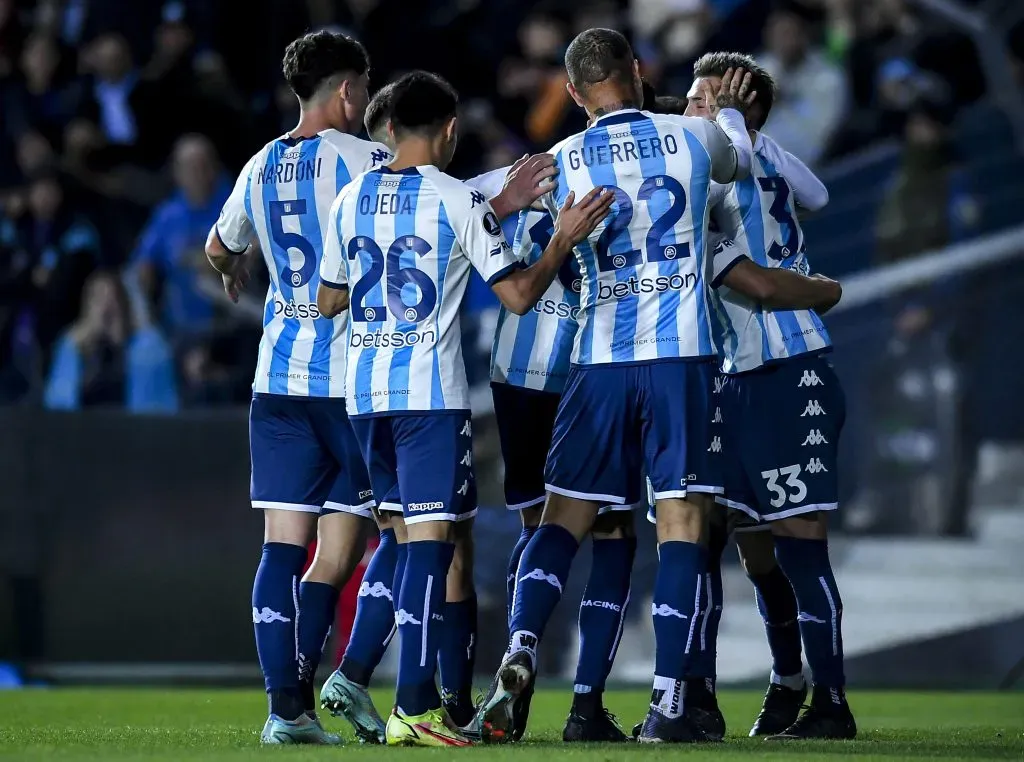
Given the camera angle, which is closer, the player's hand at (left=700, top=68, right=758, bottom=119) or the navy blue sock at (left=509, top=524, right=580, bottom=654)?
the navy blue sock at (left=509, top=524, right=580, bottom=654)

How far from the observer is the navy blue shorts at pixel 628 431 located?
Result: 16.1 feet

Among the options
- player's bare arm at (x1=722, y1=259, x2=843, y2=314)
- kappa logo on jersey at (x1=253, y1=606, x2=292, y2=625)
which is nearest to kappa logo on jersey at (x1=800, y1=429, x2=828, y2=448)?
player's bare arm at (x1=722, y1=259, x2=843, y2=314)

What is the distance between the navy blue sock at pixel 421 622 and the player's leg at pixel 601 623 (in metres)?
0.54

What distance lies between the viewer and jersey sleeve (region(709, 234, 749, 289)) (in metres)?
5.31

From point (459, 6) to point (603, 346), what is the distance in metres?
7.94

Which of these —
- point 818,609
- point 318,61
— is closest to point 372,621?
point 818,609

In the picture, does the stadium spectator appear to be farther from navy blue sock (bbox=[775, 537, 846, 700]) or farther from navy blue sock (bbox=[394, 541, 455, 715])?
navy blue sock (bbox=[394, 541, 455, 715])

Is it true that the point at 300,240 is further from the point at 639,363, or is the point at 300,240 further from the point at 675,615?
the point at 675,615

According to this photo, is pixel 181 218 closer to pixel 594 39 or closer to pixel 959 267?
pixel 959 267

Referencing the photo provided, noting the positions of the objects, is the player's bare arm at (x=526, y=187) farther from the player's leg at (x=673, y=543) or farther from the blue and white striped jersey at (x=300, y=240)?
the player's leg at (x=673, y=543)

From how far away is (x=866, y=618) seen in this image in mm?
9422

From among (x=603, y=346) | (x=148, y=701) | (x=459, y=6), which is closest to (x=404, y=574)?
(x=603, y=346)

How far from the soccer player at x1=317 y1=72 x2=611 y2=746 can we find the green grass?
551 mm

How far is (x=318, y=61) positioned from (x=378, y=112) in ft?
0.89
